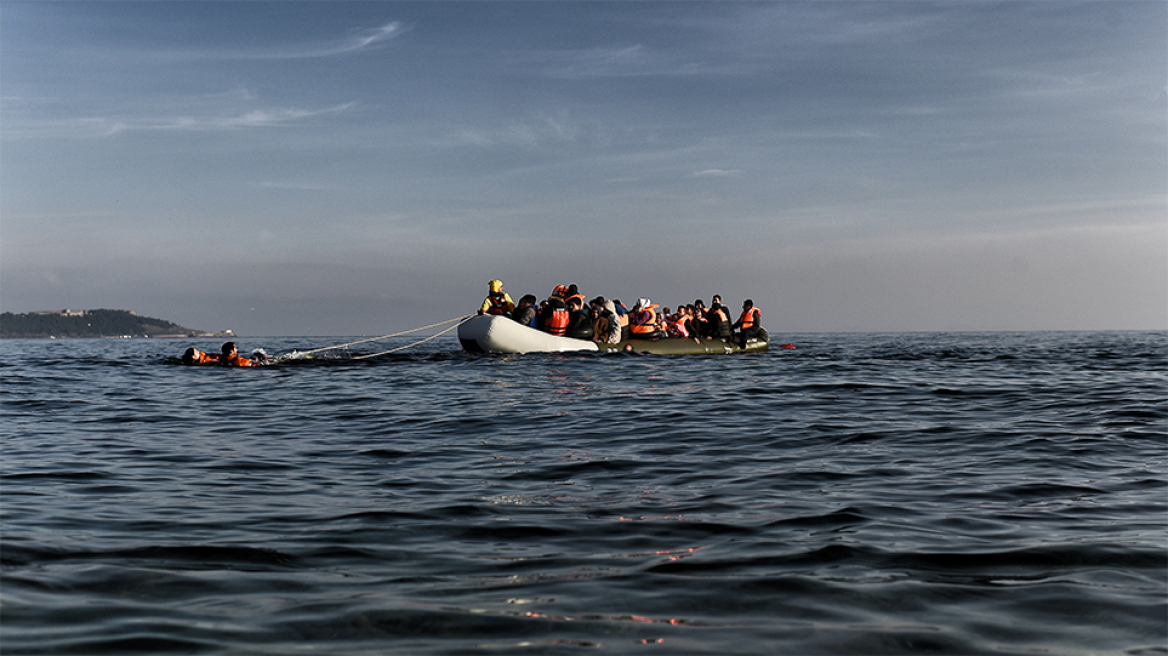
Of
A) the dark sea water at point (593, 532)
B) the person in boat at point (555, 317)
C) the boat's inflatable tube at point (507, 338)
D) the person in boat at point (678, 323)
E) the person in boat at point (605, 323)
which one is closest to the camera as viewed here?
the dark sea water at point (593, 532)

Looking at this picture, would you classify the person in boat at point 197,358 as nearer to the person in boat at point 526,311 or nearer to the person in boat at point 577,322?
the person in boat at point 526,311

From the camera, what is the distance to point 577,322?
25141mm

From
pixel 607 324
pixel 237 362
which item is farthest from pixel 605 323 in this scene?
pixel 237 362

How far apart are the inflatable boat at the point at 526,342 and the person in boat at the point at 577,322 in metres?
0.22

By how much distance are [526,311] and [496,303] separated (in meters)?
1.16

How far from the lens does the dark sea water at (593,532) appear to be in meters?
3.33

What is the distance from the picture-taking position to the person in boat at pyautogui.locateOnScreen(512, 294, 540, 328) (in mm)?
25250

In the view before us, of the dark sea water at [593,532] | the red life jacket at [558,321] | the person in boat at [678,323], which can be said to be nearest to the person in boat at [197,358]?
the red life jacket at [558,321]

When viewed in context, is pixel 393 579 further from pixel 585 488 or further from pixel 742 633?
pixel 585 488

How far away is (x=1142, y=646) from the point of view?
317cm

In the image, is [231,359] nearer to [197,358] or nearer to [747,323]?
[197,358]

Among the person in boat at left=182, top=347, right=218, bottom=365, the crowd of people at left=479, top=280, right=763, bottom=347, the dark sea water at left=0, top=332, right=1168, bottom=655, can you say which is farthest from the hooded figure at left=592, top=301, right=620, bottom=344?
the dark sea water at left=0, top=332, right=1168, bottom=655

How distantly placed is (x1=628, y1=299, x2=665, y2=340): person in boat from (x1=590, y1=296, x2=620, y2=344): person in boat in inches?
36.6

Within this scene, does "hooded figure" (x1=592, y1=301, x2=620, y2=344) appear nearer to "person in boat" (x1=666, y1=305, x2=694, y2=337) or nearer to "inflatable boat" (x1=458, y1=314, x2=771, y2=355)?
"inflatable boat" (x1=458, y1=314, x2=771, y2=355)
